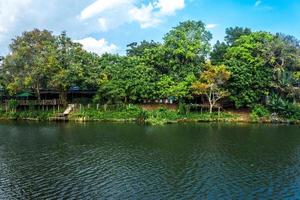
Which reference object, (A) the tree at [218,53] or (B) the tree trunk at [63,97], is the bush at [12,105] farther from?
(A) the tree at [218,53]

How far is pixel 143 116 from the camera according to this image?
57125 mm

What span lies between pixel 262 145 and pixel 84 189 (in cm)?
2014

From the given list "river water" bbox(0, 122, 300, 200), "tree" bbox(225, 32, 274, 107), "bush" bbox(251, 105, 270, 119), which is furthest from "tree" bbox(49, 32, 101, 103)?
"bush" bbox(251, 105, 270, 119)

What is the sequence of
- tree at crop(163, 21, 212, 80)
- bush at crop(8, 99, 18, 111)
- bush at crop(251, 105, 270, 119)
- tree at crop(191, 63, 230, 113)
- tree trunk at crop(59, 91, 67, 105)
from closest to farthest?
bush at crop(251, 105, 270, 119) → tree at crop(191, 63, 230, 113) → tree at crop(163, 21, 212, 80) → bush at crop(8, 99, 18, 111) → tree trunk at crop(59, 91, 67, 105)

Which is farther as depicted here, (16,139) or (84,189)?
(16,139)

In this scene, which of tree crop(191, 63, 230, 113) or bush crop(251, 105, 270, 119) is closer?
bush crop(251, 105, 270, 119)

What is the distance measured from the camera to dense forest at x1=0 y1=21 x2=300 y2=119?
58188 millimetres

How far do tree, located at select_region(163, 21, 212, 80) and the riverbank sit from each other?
685 centimetres

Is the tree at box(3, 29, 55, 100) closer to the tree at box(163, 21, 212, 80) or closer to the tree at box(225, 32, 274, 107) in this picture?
the tree at box(163, 21, 212, 80)

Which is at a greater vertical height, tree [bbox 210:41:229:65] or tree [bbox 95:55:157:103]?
tree [bbox 210:41:229:65]

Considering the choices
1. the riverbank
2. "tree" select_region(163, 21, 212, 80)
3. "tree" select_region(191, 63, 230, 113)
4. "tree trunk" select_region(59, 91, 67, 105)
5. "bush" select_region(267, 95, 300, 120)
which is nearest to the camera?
"bush" select_region(267, 95, 300, 120)

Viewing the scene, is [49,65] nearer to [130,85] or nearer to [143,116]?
[130,85]

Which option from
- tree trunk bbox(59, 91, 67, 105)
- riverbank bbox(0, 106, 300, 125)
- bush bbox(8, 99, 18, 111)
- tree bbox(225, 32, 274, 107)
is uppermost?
tree bbox(225, 32, 274, 107)

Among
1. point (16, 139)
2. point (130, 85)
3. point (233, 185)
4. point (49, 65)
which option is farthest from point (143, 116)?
point (233, 185)
